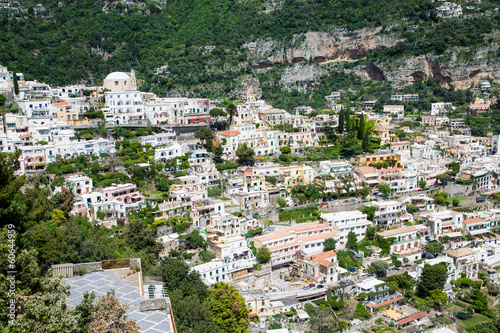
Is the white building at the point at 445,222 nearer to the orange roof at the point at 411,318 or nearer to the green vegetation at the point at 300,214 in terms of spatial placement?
the green vegetation at the point at 300,214

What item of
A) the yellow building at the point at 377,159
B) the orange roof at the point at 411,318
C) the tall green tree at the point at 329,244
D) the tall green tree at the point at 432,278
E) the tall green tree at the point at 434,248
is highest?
the yellow building at the point at 377,159

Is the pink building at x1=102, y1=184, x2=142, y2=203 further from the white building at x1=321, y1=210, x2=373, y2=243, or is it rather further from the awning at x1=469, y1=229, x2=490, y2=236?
the awning at x1=469, y1=229, x2=490, y2=236

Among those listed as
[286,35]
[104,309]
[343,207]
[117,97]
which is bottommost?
[343,207]

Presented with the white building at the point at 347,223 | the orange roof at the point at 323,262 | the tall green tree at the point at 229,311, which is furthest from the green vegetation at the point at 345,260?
the tall green tree at the point at 229,311

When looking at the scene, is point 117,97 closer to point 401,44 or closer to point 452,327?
point 452,327

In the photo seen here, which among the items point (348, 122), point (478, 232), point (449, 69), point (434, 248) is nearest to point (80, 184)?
point (434, 248)

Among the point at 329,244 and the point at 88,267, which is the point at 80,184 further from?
the point at 88,267

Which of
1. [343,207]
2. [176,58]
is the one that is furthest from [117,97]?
[176,58]
